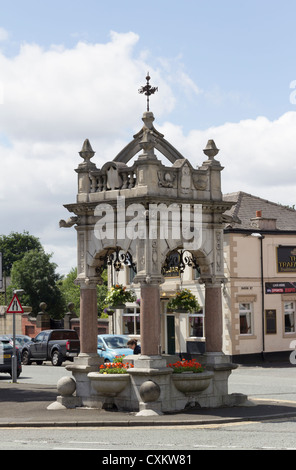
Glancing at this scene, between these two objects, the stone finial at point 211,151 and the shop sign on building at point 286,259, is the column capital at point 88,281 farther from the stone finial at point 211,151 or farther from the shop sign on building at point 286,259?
the shop sign on building at point 286,259

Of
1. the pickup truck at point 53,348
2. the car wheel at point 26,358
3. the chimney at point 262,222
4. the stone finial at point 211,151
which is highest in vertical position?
the chimney at point 262,222

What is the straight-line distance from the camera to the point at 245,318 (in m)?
38.7

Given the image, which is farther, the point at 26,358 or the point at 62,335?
the point at 26,358

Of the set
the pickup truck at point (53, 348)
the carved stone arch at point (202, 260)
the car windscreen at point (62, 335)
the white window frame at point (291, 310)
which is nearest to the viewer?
the carved stone arch at point (202, 260)

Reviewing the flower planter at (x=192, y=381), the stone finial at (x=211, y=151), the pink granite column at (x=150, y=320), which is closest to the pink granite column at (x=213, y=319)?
the flower planter at (x=192, y=381)

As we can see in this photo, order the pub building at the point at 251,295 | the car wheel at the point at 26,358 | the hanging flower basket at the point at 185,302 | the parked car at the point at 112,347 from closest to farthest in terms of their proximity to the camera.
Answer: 1. the hanging flower basket at the point at 185,302
2. the parked car at the point at 112,347
3. the pub building at the point at 251,295
4. the car wheel at the point at 26,358

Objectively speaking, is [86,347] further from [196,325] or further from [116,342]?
[196,325]

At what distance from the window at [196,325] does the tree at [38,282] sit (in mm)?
31234

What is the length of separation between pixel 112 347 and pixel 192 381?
15287 mm

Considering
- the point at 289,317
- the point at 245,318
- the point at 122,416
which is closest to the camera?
the point at 122,416

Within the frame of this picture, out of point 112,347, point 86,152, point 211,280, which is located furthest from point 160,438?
point 112,347

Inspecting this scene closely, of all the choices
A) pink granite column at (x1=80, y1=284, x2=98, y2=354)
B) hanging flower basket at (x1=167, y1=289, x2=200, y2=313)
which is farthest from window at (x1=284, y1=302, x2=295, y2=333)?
pink granite column at (x1=80, y1=284, x2=98, y2=354)

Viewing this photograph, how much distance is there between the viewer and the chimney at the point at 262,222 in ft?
129

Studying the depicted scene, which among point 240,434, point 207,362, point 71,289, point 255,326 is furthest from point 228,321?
point 71,289
